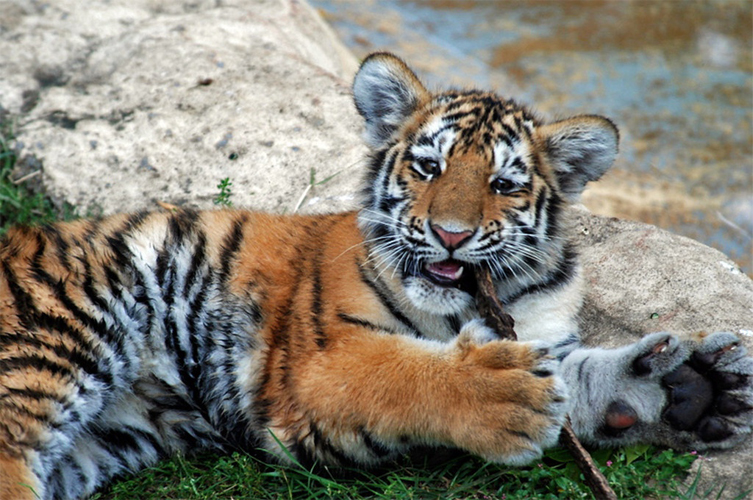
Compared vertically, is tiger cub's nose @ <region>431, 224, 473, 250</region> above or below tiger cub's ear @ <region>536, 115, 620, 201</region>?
below

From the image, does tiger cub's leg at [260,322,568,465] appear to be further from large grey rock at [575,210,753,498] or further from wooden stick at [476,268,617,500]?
large grey rock at [575,210,753,498]

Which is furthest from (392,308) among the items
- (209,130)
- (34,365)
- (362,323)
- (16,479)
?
(209,130)

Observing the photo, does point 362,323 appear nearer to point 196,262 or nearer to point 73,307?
point 196,262

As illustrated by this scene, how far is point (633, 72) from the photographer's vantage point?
28.4 feet

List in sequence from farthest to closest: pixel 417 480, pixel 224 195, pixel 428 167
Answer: pixel 224 195 < pixel 428 167 < pixel 417 480

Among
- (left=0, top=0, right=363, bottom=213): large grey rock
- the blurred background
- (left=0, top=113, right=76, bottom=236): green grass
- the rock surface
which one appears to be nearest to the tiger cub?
the rock surface

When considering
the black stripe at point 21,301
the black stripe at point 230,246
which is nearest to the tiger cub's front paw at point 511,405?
the black stripe at point 230,246

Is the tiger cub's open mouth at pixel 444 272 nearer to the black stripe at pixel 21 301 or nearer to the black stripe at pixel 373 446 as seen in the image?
the black stripe at pixel 373 446

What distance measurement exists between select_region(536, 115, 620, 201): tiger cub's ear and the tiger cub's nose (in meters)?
0.64

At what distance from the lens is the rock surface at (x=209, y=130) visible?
359cm

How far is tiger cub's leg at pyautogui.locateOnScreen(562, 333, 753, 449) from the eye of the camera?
2.74m

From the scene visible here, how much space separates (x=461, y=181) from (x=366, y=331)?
0.63 meters

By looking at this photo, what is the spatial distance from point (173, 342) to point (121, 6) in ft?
13.0

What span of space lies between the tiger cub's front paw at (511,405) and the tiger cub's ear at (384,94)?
1200 mm
